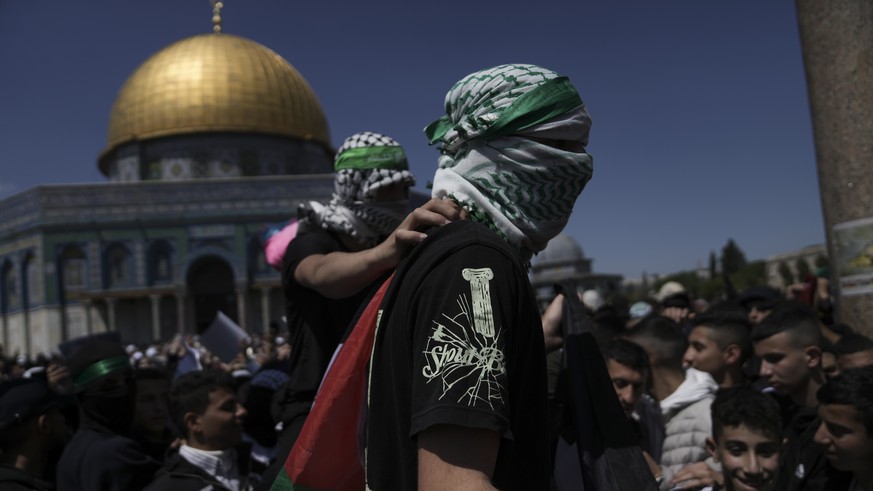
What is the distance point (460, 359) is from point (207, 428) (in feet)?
8.65

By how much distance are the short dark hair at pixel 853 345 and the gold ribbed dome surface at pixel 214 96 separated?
35176mm

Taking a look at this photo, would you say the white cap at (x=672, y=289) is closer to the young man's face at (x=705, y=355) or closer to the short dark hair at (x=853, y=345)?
the young man's face at (x=705, y=355)

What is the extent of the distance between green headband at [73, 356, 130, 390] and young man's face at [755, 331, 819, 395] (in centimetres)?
343

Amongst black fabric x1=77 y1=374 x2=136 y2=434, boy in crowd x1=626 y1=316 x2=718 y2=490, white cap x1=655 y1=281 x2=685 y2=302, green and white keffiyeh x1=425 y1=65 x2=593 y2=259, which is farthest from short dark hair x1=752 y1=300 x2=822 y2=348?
white cap x1=655 y1=281 x2=685 y2=302

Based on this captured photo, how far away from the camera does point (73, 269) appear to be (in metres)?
33.2

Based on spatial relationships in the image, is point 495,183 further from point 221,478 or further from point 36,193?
point 36,193

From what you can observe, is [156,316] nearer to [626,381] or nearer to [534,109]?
Answer: [626,381]

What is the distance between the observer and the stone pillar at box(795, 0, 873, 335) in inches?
171

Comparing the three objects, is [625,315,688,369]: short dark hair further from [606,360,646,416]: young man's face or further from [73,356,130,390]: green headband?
[73,356,130,390]: green headband

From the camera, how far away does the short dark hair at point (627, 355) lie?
3.60 m

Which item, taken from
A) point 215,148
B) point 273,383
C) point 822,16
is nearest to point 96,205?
point 215,148

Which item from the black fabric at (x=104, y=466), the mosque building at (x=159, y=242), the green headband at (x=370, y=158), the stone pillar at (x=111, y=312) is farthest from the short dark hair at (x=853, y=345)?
the stone pillar at (x=111, y=312)

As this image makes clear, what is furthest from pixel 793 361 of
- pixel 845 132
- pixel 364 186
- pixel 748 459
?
pixel 364 186

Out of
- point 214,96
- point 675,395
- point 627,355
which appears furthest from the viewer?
point 214,96
